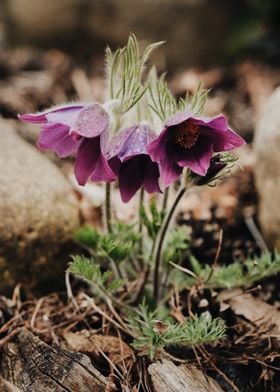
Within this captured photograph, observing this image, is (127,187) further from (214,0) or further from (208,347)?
(214,0)

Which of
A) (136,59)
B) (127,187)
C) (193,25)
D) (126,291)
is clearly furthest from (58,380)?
(193,25)

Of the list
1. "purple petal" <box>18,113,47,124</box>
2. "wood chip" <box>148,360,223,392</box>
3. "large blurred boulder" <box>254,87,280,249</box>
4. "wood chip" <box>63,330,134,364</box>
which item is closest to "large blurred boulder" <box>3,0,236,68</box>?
"large blurred boulder" <box>254,87,280,249</box>

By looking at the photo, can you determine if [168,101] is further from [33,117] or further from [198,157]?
[33,117]

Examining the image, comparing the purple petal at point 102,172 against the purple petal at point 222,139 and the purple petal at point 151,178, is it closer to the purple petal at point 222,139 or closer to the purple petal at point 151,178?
the purple petal at point 151,178

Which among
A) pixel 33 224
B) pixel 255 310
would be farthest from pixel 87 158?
pixel 255 310

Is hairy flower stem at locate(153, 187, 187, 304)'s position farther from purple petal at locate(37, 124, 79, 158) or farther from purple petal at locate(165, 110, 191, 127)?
purple petal at locate(37, 124, 79, 158)
